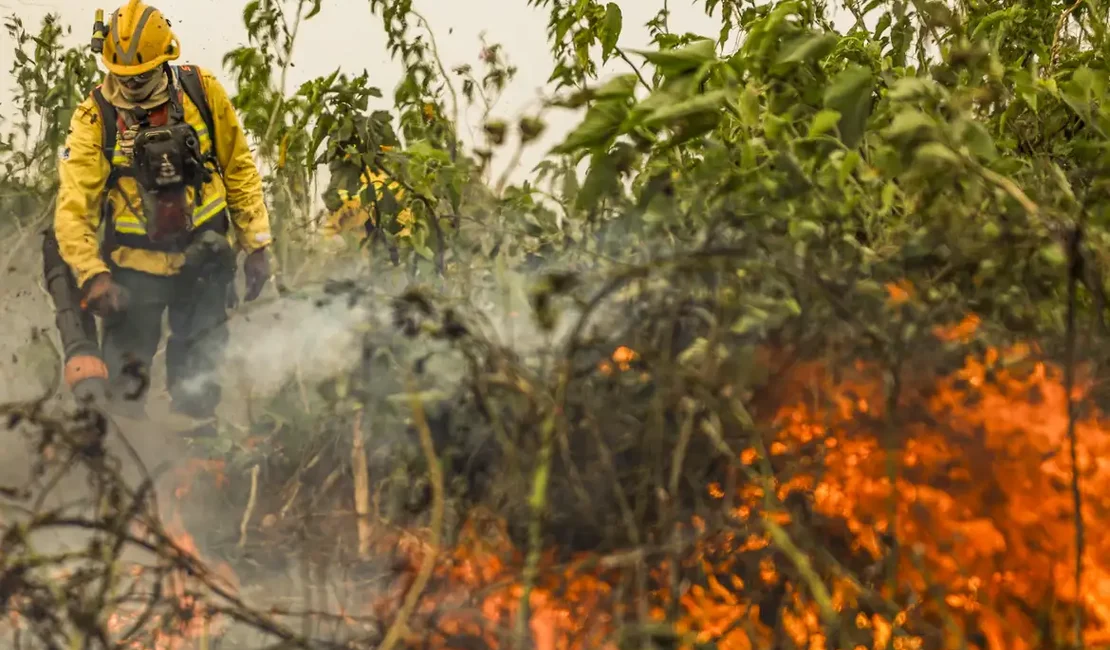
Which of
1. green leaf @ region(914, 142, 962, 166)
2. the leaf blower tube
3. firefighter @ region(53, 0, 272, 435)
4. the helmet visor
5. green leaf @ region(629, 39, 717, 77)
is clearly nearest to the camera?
green leaf @ region(914, 142, 962, 166)

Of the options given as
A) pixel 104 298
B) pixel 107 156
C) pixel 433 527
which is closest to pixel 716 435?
pixel 433 527

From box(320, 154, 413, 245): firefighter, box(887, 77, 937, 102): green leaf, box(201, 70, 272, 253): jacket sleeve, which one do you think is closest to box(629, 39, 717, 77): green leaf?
box(887, 77, 937, 102): green leaf

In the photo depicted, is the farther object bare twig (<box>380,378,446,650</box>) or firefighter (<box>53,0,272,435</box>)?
firefighter (<box>53,0,272,435</box>)

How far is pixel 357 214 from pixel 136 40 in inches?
12.5

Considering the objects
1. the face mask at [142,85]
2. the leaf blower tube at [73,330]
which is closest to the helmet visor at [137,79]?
the face mask at [142,85]

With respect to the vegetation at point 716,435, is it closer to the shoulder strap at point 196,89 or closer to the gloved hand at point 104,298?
the gloved hand at point 104,298

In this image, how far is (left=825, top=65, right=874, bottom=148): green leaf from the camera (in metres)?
0.58

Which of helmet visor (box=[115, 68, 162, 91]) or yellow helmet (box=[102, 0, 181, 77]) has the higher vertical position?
yellow helmet (box=[102, 0, 181, 77])

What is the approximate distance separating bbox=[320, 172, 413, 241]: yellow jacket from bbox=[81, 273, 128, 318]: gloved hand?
21 centimetres

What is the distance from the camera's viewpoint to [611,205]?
70 cm

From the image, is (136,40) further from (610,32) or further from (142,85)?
(610,32)

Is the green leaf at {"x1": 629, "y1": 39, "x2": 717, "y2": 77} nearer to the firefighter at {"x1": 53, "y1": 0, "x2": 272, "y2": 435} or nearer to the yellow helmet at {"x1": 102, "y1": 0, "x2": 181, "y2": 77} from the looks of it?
the firefighter at {"x1": 53, "y1": 0, "x2": 272, "y2": 435}

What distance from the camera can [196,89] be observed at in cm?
108

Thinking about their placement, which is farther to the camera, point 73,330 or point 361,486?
point 73,330
